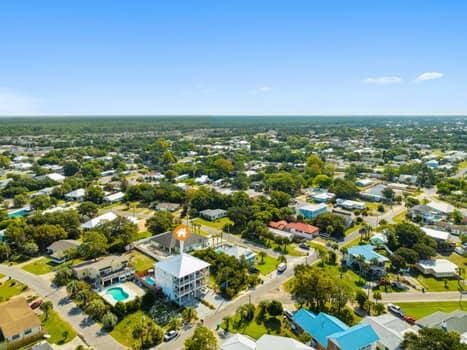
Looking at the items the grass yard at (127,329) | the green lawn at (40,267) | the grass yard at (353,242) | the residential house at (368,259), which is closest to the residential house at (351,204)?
the grass yard at (353,242)

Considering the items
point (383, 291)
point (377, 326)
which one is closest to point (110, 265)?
point (377, 326)

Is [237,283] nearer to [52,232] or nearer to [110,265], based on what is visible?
[110,265]

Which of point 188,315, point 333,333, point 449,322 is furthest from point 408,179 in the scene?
point 188,315

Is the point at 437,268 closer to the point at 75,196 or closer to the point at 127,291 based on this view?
the point at 127,291

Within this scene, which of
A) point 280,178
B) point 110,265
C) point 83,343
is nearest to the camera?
point 83,343

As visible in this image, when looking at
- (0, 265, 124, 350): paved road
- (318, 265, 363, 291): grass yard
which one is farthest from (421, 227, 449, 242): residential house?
(0, 265, 124, 350): paved road

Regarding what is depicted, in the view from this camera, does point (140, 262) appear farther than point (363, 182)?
No

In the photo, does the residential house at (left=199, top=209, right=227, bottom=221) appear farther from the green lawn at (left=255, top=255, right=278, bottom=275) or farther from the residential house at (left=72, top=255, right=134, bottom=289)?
the residential house at (left=72, top=255, right=134, bottom=289)
